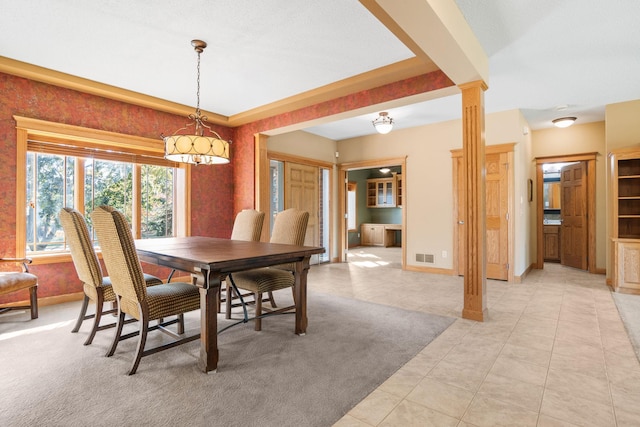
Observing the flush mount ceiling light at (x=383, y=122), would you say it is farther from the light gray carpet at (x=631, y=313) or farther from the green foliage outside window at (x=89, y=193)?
the light gray carpet at (x=631, y=313)

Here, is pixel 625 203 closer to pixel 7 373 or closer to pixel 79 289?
pixel 7 373

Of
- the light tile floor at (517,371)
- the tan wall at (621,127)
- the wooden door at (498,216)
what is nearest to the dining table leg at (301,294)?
the light tile floor at (517,371)

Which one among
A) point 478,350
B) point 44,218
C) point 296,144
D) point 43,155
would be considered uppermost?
point 296,144

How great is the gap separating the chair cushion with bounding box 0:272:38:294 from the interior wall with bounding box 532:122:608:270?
7.72m

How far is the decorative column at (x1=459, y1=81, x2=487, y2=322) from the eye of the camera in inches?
125

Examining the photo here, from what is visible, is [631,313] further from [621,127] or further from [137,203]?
[137,203]

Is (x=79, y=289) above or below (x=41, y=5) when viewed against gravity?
below

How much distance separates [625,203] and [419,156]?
2.94 meters

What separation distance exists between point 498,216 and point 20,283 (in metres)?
5.96

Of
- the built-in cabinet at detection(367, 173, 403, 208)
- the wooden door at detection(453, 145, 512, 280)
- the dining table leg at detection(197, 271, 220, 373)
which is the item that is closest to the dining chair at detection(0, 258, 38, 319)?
the dining table leg at detection(197, 271, 220, 373)

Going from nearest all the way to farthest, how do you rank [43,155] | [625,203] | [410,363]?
[410,363]
[43,155]
[625,203]

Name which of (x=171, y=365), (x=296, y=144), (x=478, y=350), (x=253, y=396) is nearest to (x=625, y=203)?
(x=478, y=350)

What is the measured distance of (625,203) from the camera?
460 centimetres

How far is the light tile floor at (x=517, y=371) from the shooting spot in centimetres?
172
